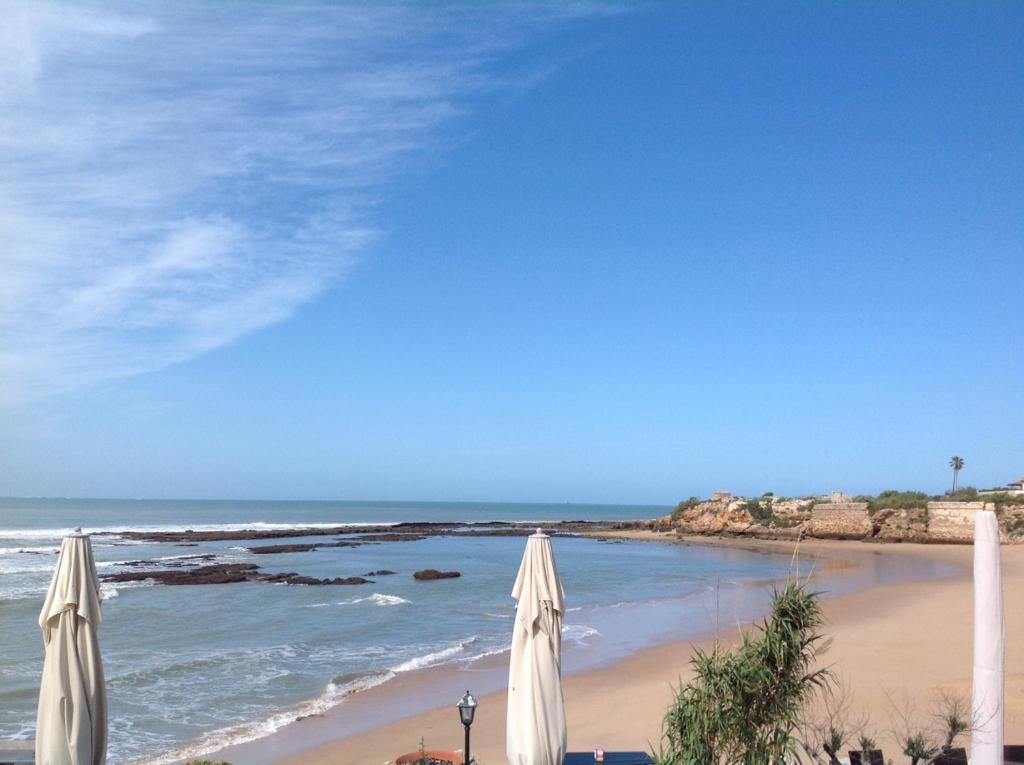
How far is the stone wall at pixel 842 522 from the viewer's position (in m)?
50.5

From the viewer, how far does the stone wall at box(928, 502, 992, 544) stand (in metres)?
Result: 44.2

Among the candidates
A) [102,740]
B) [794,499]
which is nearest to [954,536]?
[794,499]

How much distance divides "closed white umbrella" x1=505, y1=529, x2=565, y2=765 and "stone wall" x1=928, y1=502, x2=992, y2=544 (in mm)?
44549

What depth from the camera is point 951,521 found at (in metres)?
45.8

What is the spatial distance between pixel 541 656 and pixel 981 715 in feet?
10.7

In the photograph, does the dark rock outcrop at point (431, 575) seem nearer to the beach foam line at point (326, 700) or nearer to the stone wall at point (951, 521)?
the beach foam line at point (326, 700)

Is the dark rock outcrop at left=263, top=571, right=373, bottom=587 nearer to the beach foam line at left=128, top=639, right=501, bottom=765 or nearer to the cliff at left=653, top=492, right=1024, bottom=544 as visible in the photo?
the beach foam line at left=128, top=639, right=501, bottom=765

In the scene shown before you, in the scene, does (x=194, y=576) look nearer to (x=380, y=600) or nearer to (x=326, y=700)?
(x=380, y=600)

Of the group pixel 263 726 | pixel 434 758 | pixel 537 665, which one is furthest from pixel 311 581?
pixel 537 665

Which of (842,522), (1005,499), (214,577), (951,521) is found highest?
(1005,499)

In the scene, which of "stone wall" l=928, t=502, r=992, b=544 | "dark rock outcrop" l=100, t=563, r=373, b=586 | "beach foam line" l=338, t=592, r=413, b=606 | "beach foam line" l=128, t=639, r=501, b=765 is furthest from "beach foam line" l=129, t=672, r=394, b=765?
"stone wall" l=928, t=502, r=992, b=544

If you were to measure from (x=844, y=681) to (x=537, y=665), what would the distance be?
8.92 metres

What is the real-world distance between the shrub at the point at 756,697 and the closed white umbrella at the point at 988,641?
1.34 metres

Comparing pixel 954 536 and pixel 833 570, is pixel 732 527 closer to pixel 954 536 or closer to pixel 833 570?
pixel 954 536
